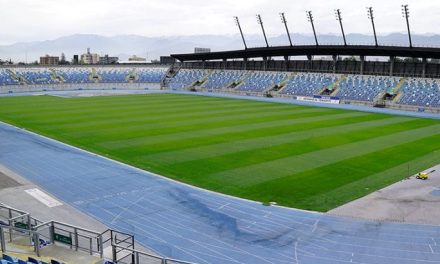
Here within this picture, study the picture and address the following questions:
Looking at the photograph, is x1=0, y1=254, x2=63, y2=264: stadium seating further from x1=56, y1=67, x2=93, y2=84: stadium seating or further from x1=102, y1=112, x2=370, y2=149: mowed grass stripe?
x1=56, y1=67, x2=93, y2=84: stadium seating

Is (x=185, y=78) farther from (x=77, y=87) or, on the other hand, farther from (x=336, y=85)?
(x=336, y=85)

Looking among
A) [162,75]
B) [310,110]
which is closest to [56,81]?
[162,75]

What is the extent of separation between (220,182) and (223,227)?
5.60 m

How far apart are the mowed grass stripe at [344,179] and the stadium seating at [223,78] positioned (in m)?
53.2

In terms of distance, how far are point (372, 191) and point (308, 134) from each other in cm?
1487

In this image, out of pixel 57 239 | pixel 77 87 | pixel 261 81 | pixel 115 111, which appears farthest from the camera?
pixel 77 87

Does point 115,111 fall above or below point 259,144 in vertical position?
above

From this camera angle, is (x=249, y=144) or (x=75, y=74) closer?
(x=249, y=144)

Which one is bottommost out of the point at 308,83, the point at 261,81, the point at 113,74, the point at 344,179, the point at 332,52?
the point at 344,179

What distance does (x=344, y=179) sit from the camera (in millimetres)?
23469

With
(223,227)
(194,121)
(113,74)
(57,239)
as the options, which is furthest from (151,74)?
(57,239)

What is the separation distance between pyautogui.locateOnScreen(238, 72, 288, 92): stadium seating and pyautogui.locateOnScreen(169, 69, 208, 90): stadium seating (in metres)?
12.5

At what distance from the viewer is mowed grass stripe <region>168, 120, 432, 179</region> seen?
25312 millimetres

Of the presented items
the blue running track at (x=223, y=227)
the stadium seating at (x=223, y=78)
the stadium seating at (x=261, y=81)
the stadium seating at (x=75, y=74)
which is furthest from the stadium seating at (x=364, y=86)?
the stadium seating at (x=75, y=74)
